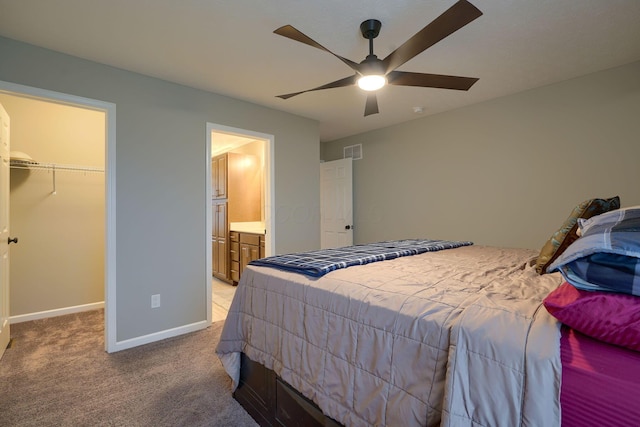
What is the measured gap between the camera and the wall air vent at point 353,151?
4.90 meters

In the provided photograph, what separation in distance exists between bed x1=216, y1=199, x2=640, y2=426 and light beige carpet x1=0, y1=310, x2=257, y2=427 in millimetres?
326

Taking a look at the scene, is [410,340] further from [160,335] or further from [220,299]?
[220,299]

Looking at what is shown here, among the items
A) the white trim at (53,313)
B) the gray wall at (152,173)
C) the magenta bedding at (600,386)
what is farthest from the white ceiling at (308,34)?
the white trim at (53,313)

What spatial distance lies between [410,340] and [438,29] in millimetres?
1479

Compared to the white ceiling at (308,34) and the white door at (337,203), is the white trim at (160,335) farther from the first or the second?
the white door at (337,203)

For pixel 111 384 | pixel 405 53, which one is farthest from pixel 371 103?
pixel 111 384

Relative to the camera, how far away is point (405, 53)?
173 cm

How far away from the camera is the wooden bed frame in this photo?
4.43ft

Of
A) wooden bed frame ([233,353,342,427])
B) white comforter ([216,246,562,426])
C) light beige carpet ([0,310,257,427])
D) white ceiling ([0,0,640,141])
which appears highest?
white ceiling ([0,0,640,141])

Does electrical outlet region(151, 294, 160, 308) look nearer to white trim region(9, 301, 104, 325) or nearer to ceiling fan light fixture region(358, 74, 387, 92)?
white trim region(9, 301, 104, 325)

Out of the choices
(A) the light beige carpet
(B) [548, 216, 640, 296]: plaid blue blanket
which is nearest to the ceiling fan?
(B) [548, 216, 640, 296]: plaid blue blanket

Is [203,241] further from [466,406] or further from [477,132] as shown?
[477,132]

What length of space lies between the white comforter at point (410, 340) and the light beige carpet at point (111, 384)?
31 centimetres

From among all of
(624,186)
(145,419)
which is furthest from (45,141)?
(624,186)
